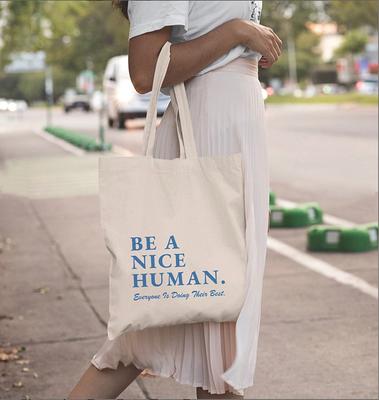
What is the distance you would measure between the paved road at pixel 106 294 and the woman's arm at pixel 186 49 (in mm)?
2487

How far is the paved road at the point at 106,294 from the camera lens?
17.8ft

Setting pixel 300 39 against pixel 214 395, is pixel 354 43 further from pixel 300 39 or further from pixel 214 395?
pixel 214 395

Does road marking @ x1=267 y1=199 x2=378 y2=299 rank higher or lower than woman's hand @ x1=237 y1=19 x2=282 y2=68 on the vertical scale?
lower

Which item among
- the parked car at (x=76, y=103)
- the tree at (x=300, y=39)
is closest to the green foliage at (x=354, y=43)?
the tree at (x=300, y=39)

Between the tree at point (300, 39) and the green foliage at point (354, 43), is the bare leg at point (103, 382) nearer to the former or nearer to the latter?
the tree at point (300, 39)

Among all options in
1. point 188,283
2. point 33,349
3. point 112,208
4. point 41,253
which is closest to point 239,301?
point 188,283

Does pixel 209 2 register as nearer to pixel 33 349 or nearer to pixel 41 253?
pixel 33 349

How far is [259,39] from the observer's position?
296cm

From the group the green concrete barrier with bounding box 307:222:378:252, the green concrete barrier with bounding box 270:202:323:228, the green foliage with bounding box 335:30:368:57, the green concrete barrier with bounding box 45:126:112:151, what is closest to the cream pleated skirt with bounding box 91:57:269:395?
the green concrete barrier with bounding box 307:222:378:252

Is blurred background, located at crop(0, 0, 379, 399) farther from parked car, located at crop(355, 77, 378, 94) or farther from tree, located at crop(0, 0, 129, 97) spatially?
parked car, located at crop(355, 77, 378, 94)

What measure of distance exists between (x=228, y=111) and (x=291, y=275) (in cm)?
533

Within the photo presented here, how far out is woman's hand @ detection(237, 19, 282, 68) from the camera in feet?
9.65

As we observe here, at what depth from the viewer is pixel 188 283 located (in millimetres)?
2889

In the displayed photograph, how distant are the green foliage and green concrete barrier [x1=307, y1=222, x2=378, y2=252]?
11941 cm
